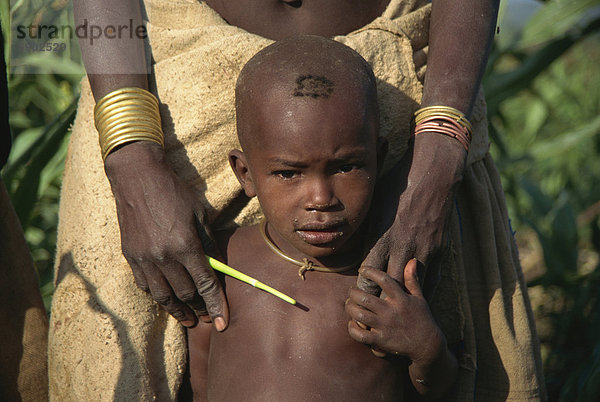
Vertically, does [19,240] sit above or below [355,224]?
below

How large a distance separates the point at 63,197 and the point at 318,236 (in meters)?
0.76

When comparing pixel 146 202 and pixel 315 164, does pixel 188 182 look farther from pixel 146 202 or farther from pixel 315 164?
pixel 315 164

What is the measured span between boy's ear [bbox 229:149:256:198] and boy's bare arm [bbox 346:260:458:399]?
337mm

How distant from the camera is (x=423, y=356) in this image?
1579 mm

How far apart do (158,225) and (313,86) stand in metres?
0.46

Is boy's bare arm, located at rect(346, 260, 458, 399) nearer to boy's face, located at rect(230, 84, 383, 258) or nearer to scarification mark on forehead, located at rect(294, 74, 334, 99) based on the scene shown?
boy's face, located at rect(230, 84, 383, 258)

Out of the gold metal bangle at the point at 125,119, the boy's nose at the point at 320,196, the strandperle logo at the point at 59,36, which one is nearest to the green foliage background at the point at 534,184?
the strandperle logo at the point at 59,36

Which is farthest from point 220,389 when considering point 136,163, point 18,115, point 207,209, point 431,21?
point 18,115

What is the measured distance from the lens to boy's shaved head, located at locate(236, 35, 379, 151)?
1.49m

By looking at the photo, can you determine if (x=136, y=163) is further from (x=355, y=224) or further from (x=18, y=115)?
(x=18, y=115)

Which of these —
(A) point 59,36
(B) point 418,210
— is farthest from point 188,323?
(A) point 59,36

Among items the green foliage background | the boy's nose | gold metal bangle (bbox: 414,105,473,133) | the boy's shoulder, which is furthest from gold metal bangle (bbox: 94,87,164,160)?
the green foliage background

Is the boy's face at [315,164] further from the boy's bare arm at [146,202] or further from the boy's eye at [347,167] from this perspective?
the boy's bare arm at [146,202]

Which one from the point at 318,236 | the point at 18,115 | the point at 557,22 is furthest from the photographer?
the point at 18,115
